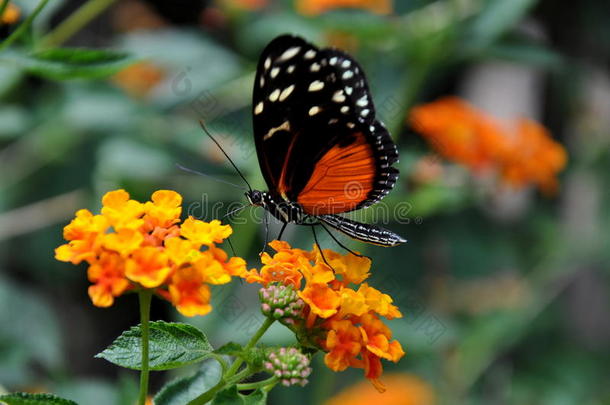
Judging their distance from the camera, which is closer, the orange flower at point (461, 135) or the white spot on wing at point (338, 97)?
the white spot on wing at point (338, 97)

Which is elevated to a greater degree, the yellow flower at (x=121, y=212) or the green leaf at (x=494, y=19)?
the yellow flower at (x=121, y=212)

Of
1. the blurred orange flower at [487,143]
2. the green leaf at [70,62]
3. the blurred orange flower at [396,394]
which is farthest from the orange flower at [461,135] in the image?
the green leaf at [70,62]

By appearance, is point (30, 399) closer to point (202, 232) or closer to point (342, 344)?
point (202, 232)

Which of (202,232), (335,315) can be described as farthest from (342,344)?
(202,232)

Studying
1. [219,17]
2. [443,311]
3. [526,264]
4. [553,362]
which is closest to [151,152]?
[219,17]

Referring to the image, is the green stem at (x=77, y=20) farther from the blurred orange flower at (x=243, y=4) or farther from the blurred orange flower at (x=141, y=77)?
the blurred orange flower at (x=141, y=77)

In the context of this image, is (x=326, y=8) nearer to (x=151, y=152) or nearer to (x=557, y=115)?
(x=151, y=152)
